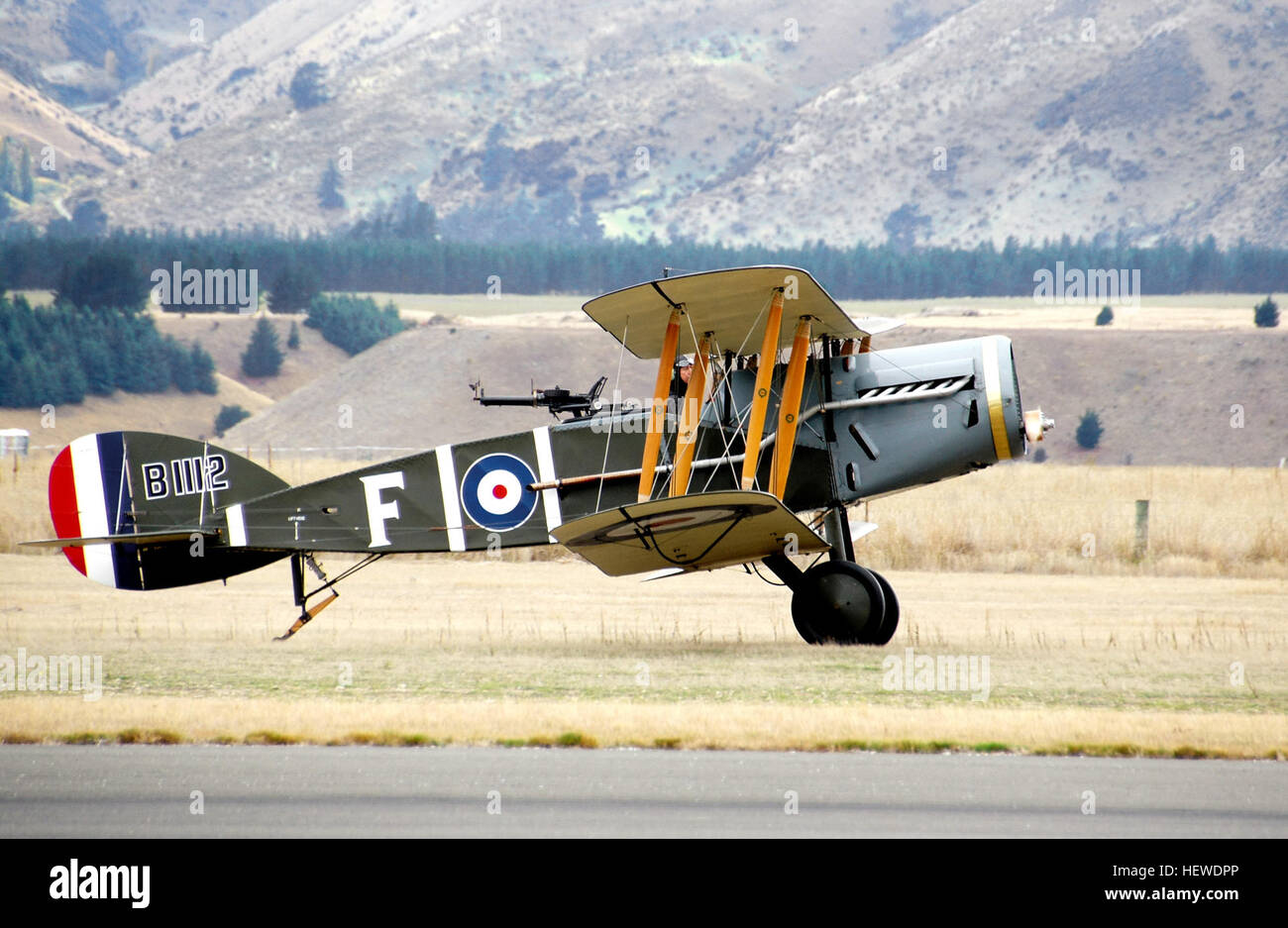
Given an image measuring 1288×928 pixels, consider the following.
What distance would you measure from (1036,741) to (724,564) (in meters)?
4.52

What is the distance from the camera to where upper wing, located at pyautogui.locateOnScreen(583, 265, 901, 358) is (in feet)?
37.6

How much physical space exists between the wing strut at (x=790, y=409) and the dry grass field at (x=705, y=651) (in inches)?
57.6

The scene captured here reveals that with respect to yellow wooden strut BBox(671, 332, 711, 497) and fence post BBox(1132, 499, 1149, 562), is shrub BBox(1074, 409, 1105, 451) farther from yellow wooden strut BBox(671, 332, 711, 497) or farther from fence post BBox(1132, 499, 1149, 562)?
yellow wooden strut BBox(671, 332, 711, 497)

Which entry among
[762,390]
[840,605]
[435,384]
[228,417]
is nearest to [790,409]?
[762,390]

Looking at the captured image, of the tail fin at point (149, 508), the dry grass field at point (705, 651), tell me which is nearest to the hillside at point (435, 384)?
the dry grass field at point (705, 651)

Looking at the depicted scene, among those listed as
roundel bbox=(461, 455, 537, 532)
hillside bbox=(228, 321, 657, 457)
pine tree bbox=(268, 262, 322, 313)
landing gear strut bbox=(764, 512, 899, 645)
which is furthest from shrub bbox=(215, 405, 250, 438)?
landing gear strut bbox=(764, 512, 899, 645)

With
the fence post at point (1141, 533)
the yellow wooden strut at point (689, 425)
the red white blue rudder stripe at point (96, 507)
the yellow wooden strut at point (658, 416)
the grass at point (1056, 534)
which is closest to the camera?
the yellow wooden strut at point (658, 416)

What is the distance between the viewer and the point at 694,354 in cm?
1312

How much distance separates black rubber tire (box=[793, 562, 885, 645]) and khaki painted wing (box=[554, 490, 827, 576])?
28cm

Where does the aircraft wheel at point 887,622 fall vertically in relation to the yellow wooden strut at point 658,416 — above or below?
below

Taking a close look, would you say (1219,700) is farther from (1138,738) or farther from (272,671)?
(272,671)

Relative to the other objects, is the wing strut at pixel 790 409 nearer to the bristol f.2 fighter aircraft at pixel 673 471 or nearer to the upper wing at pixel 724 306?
the bristol f.2 fighter aircraft at pixel 673 471

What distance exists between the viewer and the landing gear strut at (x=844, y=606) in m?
12.4
